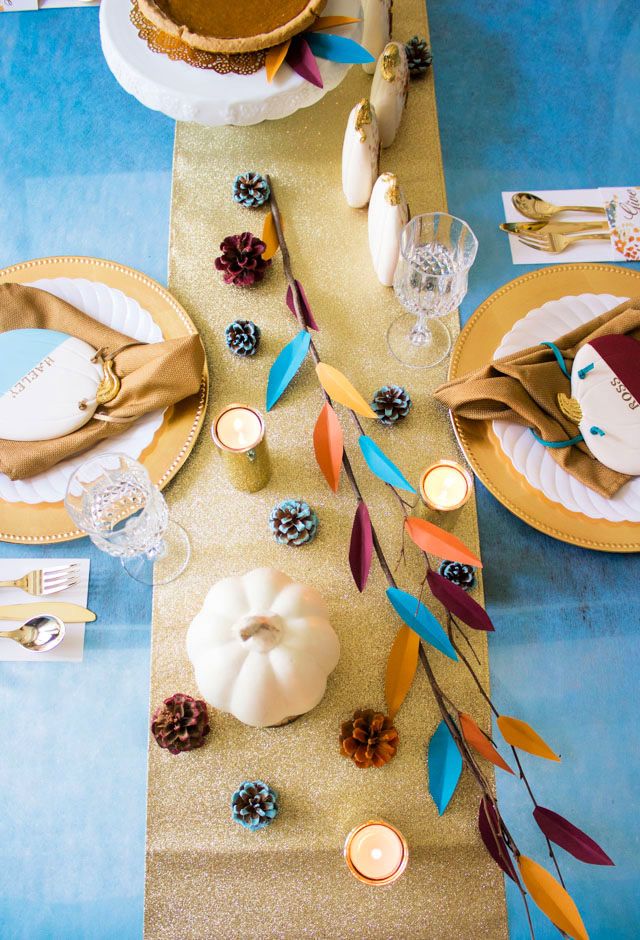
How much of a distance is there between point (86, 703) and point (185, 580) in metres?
0.17

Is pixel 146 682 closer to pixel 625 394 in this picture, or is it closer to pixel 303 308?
pixel 303 308

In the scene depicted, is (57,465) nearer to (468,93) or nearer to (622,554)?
(622,554)

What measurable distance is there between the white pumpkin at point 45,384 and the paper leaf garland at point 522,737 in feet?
1.73

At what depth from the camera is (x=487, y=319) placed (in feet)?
2.94

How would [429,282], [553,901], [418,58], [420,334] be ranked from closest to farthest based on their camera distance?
[553,901] → [429,282] → [420,334] → [418,58]

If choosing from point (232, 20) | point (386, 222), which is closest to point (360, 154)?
point (386, 222)

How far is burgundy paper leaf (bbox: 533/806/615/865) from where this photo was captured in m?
0.63

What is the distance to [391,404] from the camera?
85 cm

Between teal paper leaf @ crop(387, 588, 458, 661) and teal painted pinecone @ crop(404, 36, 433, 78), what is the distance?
0.77m

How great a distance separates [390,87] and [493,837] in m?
0.83

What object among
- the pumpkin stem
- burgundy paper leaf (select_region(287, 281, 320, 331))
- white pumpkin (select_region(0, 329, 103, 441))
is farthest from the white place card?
burgundy paper leaf (select_region(287, 281, 320, 331))

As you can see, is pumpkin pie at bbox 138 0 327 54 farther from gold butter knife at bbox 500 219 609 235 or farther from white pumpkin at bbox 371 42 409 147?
gold butter knife at bbox 500 219 609 235

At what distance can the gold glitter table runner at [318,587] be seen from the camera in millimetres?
688

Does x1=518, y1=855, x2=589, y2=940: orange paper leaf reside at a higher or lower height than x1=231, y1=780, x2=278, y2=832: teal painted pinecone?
higher
